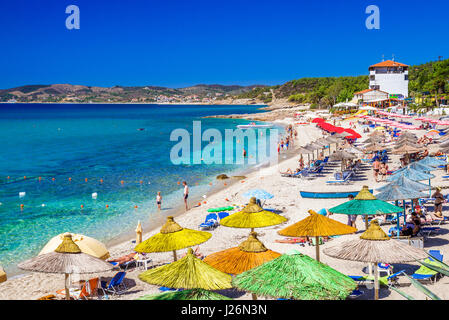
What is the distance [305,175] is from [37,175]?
851 inches

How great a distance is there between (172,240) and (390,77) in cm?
7491

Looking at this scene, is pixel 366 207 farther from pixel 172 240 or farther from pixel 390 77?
pixel 390 77

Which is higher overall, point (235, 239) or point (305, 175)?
point (305, 175)

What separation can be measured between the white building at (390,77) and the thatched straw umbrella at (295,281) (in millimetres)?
74448

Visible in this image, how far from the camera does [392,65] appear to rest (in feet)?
239

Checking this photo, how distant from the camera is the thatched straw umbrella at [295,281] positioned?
515 centimetres

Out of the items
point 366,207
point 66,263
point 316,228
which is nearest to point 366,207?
point 366,207

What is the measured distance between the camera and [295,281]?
525cm

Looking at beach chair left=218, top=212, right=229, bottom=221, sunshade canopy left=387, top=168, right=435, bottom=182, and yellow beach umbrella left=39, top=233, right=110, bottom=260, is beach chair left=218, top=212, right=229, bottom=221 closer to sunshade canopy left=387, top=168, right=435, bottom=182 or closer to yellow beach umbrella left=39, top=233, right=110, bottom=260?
yellow beach umbrella left=39, top=233, right=110, bottom=260

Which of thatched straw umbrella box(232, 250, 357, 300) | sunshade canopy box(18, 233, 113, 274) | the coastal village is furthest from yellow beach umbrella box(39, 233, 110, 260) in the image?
thatched straw umbrella box(232, 250, 357, 300)

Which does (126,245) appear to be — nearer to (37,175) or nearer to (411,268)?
(411,268)

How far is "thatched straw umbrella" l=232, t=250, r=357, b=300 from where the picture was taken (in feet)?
16.9

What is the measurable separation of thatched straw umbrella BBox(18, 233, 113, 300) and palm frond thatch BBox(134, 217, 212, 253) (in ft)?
3.66
